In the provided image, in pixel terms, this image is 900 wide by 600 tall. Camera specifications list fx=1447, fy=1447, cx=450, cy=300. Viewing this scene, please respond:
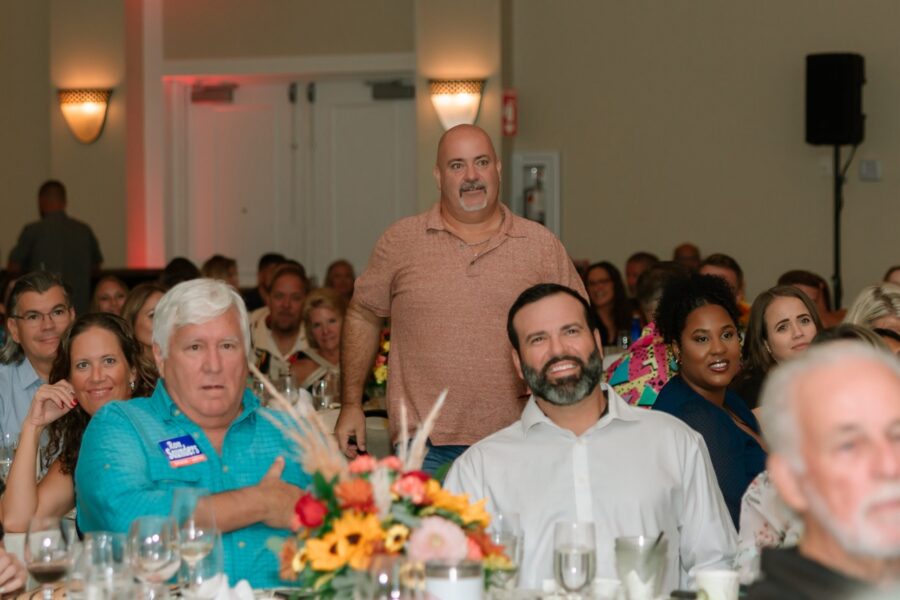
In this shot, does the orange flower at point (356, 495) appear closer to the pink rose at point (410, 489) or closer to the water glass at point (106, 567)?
the pink rose at point (410, 489)

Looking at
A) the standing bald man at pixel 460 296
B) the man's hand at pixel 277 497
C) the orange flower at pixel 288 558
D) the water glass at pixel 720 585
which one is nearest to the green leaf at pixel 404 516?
the orange flower at pixel 288 558

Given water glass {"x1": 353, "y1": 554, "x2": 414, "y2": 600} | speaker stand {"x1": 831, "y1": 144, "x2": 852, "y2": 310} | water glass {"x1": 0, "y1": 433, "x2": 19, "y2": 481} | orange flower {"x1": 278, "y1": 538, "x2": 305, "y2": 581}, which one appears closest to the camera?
water glass {"x1": 353, "y1": 554, "x2": 414, "y2": 600}

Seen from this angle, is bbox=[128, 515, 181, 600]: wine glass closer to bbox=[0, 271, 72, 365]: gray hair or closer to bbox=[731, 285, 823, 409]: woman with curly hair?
bbox=[731, 285, 823, 409]: woman with curly hair

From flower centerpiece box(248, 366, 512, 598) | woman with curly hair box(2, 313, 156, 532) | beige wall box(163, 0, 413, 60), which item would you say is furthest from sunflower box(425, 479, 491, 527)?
beige wall box(163, 0, 413, 60)

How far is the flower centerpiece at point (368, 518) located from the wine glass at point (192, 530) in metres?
0.31

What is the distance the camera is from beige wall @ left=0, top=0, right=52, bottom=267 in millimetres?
12141

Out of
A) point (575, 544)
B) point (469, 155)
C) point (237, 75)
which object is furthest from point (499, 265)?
point (237, 75)

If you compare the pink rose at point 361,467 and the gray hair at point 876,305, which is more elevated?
the gray hair at point 876,305

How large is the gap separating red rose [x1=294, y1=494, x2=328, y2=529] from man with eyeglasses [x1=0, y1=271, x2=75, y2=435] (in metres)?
3.23

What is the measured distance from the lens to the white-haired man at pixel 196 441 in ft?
11.6

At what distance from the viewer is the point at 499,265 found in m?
4.91

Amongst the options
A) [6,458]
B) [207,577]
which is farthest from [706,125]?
[207,577]

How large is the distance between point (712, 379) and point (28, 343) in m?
2.67

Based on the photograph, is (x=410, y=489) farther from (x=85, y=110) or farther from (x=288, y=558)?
(x=85, y=110)
